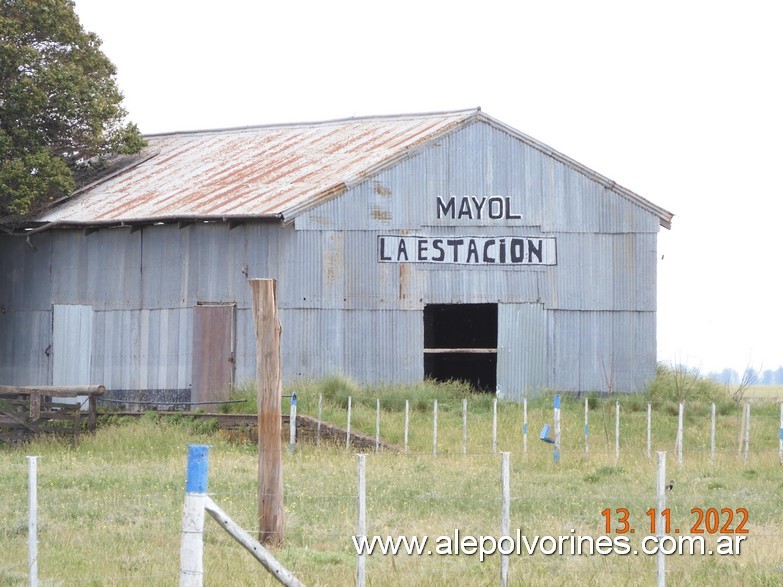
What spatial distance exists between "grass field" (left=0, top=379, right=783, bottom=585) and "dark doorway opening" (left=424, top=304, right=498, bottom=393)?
559 cm

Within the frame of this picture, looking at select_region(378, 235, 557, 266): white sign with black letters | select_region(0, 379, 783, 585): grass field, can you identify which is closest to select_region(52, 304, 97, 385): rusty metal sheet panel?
select_region(0, 379, 783, 585): grass field

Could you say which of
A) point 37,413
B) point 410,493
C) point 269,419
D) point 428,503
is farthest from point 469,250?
point 269,419

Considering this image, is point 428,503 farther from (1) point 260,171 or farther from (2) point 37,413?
(1) point 260,171

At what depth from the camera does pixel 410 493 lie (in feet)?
62.4

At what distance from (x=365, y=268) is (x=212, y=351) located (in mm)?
4215

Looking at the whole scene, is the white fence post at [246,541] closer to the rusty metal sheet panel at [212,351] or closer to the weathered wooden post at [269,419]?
the weathered wooden post at [269,419]

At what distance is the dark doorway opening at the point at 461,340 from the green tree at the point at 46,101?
35.1ft

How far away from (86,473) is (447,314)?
1794cm

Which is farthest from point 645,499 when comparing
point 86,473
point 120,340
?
point 120,340

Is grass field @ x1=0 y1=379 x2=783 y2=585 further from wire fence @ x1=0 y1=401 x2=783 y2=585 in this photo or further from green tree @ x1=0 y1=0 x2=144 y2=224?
green tree @ x1=0 y1=0 x2=144 y2=224

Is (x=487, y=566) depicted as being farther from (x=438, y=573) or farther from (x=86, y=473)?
(x=86, y=473)

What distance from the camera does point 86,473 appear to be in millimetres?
21984

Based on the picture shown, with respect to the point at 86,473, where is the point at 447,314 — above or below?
above

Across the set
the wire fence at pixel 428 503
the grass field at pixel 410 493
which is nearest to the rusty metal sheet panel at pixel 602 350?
the grass field at pixel 410 493
